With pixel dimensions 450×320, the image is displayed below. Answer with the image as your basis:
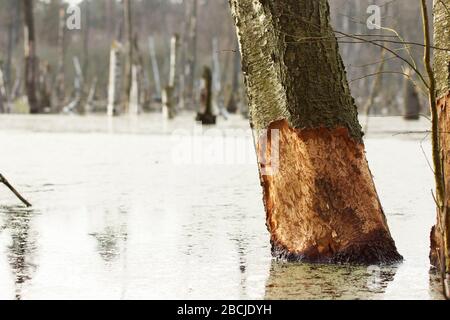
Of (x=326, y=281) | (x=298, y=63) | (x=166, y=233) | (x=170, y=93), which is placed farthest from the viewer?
(x=170, y=93)

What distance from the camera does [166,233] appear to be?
8.34 metres

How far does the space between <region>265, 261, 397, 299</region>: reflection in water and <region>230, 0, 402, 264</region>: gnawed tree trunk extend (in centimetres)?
15

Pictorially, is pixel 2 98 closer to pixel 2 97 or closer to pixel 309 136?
pixel 2 97

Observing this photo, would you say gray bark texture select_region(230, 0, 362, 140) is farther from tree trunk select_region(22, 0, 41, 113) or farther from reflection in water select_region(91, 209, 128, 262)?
tree trunk select_region(22, 0, 41, 113)

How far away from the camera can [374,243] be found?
21.9 ft

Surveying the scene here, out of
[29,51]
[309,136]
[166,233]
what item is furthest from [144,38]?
[309,136]

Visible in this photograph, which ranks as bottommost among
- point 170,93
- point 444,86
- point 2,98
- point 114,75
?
point 2,98

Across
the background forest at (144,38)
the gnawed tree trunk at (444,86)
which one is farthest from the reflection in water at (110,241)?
the background forest at (144,38)

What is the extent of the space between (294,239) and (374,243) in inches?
18.7

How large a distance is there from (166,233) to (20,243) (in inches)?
45.7

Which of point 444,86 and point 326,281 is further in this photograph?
point 444,86

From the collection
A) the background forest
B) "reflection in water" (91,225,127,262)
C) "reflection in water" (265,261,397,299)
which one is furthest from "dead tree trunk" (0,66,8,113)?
"reflection in water" (265,261,397,299)

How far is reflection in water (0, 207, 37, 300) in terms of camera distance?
633 cm
